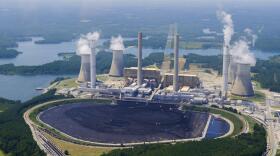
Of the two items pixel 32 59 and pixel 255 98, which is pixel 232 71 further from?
pixel 32 59

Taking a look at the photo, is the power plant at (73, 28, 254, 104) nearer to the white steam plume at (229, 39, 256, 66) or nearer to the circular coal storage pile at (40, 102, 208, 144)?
the white steam plume at (229, 39, 256, 66)

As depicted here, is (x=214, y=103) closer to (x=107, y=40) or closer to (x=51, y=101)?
(x=51, y=101)

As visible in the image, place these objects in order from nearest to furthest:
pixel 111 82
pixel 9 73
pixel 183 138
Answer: pixel 183 138 → pixel 111 82 → pixel 9 73

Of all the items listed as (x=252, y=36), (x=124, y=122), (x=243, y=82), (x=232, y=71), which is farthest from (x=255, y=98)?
(x=252, y=36)

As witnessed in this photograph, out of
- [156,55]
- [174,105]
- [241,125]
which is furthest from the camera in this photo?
[156,55]

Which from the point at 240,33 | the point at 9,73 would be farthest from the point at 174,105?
the point at 240,33

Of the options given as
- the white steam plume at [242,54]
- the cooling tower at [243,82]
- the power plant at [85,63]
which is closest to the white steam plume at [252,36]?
the white steam plume at [242,54]

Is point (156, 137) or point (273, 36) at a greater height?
point (273, 36)

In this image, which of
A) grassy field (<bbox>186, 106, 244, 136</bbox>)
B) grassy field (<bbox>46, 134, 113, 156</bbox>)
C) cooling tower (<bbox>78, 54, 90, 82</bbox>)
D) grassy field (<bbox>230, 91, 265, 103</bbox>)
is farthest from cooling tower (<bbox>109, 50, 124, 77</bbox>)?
grassy field (<bbox>46, 134, 113, 156</bbox>)
